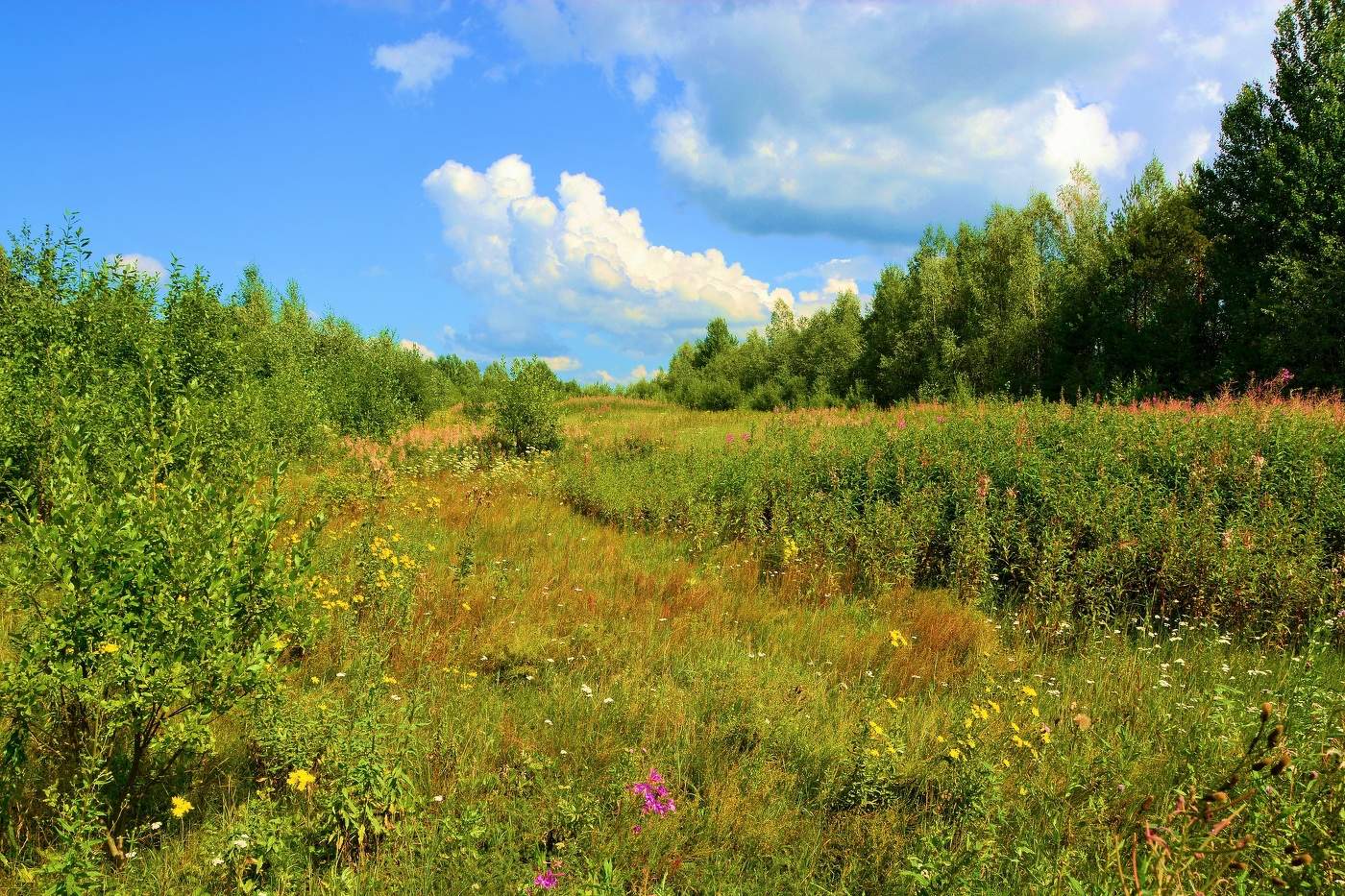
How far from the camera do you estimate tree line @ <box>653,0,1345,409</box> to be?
19.1m

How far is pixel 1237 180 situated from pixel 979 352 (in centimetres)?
1078

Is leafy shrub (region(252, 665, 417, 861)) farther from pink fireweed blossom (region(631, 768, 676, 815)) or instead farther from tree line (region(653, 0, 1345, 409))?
tree line (region(653, 0, 1345, 409))

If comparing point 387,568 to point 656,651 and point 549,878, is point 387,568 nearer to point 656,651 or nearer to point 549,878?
point 656,651

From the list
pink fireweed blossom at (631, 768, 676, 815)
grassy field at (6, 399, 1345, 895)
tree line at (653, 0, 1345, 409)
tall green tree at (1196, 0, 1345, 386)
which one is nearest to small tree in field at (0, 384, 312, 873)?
grassy field at (6, 399, 1345, 895)

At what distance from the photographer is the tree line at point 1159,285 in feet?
62.6

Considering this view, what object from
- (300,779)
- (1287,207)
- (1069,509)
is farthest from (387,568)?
(1287,207)

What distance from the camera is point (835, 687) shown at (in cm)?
484

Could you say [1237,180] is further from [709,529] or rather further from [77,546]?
[77,546]

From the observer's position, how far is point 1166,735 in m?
4.01

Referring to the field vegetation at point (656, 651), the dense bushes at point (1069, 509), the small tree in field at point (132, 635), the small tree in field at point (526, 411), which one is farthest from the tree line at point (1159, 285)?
the small tree in field at point (132, 635)

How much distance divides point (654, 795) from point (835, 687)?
2.08 metres

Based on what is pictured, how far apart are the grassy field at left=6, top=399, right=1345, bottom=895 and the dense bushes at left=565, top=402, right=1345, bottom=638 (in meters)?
0.05

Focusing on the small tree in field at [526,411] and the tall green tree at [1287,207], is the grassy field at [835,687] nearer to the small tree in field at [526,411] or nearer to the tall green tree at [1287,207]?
the small tree in field at [526,411]

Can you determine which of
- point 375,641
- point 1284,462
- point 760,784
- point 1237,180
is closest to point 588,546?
point 375,641
